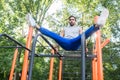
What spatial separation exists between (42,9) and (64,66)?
481 inches

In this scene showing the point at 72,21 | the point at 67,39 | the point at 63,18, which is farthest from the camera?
the point at 63,18

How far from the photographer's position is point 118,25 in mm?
15961

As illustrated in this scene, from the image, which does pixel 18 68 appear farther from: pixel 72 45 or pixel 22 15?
pixel 72 45

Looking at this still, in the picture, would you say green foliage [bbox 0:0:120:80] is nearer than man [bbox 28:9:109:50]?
No

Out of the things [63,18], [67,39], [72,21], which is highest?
[63,18]

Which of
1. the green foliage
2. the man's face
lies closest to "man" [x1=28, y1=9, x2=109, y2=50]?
the man's face

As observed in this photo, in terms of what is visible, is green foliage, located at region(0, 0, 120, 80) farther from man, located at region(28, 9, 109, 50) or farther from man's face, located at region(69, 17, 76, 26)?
man, located at region(28, 9, 109, 50)

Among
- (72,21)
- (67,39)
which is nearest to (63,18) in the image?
(72,21)

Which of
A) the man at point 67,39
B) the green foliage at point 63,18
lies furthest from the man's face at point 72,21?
the green foliage at point 63,18

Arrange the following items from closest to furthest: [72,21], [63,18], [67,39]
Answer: [67,39] < [72,21] < [63,18]

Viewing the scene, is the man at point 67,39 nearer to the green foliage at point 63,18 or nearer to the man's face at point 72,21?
the man's face at point 72,21

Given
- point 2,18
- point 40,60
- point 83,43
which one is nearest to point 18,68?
point 40,60

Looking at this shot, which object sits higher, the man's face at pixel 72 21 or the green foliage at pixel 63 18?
the green foliage at pixel 63 18

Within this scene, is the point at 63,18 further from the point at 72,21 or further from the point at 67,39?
the point at 67,39
